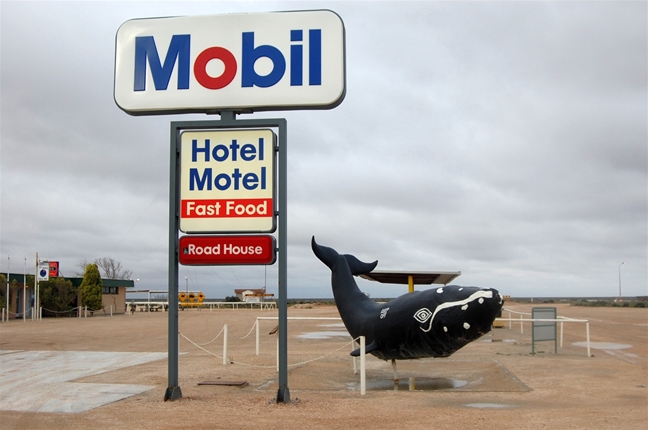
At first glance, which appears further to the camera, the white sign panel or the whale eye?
the whale eye

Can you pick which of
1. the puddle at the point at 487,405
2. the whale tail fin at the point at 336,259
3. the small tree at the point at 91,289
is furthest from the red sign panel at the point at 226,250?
the small tree at the point at 91,289

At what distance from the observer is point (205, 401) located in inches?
415

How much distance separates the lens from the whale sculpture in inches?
445

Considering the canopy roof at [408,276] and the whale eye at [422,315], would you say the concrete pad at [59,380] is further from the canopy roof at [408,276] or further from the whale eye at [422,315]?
the canopy roof at [408,276]

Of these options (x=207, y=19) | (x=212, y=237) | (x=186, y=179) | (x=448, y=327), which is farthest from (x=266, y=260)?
(x=207, y=19)

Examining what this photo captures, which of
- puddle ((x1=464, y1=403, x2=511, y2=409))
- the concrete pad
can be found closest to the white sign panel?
the concrete pad

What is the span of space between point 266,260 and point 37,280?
38426 millimetres

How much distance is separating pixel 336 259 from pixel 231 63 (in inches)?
233

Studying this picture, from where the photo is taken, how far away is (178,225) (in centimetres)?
1089

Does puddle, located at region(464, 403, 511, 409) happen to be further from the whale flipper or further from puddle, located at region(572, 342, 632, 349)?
puddle, located at region(572, 342, 632, 349)

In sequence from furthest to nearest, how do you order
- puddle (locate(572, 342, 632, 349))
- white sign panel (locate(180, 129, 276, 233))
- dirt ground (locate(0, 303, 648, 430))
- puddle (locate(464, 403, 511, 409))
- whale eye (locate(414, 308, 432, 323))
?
puddle (locate(572, 342, 632, 349)) → whale eye (locate(414, 308, 432, 323)) → white sign panel (locate(180, 129, 276, 233)) → puddle (locate(464, 403, 511, 409)) → dirt ground (locate(0, 303, 648, 430))

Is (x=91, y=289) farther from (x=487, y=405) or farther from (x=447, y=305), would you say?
(x=487, y=405)

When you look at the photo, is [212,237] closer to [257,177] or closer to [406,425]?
[257,177]

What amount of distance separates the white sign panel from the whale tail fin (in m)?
4.54
